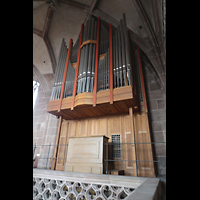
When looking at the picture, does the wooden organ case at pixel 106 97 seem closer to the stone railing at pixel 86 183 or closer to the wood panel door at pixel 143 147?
the wood panel door at pixel 143 147

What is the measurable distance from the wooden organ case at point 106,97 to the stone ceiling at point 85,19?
704mm

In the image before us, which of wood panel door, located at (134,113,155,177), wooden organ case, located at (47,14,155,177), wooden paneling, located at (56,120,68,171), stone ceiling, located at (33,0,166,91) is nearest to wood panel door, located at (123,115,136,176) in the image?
wooden organ case, located at (47,14,155,177)

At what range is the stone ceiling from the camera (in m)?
5.94

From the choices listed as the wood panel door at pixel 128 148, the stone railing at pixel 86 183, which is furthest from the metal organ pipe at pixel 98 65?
the stone railing at pixel 86 183

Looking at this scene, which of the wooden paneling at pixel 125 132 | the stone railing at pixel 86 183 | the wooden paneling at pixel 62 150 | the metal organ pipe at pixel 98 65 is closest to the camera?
the stone railing at pixel 86 183

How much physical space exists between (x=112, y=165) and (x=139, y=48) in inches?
214

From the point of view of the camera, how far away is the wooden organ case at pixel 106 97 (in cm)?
509

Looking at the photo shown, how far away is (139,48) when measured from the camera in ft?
22.9

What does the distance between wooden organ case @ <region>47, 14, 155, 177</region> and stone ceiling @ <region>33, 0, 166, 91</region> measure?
704 millimetres
